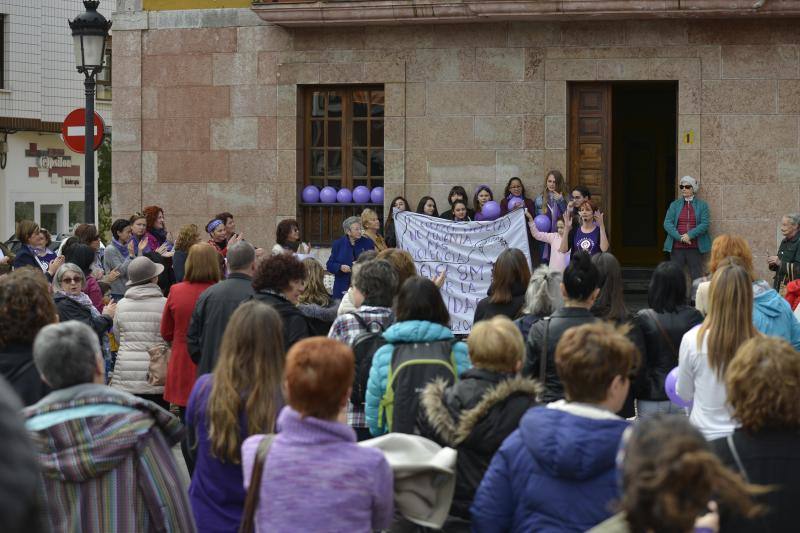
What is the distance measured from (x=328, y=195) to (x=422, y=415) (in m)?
13.1

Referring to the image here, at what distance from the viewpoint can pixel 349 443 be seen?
4707 mm

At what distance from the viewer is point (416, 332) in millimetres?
6438

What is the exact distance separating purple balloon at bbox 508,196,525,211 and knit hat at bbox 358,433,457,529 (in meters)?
11.8

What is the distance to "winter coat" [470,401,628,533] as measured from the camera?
4461 mm

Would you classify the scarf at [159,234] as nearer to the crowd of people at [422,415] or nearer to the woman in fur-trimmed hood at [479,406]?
the crowd of people at [422,415]

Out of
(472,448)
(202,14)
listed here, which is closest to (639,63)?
(202,14)

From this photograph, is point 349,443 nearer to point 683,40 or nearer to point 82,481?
point 82,481

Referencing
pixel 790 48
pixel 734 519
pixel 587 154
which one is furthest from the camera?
pixel 587 154

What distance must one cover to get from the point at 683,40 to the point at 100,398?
13.5m

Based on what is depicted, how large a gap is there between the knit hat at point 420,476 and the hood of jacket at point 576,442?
2.23ft

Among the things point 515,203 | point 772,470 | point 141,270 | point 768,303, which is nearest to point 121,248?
point 515,203

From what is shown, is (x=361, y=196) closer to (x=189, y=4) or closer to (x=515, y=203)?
(x=515, y=203)

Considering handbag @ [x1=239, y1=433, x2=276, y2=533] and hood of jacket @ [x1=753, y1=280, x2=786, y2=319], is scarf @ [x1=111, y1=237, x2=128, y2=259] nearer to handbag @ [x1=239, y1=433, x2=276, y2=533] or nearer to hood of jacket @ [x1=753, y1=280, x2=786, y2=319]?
hood of jacket @ [x1=753, y1=280, x2=786, y2=319]

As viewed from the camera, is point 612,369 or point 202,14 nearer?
point 612,369
